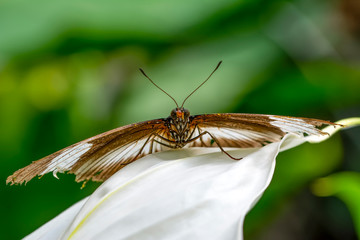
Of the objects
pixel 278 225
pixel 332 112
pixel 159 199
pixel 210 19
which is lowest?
pixel 278 225

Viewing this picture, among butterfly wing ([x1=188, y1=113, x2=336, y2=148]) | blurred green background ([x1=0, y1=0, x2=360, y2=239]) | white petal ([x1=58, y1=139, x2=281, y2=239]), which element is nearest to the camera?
white petal ([x1=58, y1=139, x2=281, y2=239])

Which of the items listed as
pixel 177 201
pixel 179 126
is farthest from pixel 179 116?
pixel 177 201

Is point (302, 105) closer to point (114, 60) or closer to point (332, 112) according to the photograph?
point (332, 112)

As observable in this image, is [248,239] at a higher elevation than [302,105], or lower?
lower

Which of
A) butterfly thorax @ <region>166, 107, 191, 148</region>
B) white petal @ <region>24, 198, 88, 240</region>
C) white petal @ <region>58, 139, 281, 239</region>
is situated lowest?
white petal @ <region>24, 198, 88, 240</region>

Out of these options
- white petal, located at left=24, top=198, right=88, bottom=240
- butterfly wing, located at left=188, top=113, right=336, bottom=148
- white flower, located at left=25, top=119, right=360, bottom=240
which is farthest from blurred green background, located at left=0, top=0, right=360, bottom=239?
white petal, located at left=24, top=198, right=88, bottom=240

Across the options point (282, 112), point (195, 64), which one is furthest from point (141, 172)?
point (195, 64)

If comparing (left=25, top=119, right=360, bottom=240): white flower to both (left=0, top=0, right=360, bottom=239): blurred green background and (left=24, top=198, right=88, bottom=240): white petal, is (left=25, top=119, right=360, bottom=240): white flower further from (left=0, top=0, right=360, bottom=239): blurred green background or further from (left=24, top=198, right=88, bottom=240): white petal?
(left=0, top=0, right=360, bottom=239): blurred green background

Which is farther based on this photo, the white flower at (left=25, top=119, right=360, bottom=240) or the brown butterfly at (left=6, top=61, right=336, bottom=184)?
the brown butterfly at (left=6, top=61, right=336, bottom=184)
